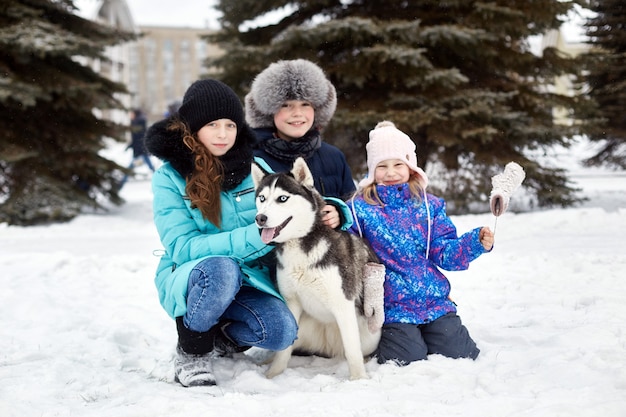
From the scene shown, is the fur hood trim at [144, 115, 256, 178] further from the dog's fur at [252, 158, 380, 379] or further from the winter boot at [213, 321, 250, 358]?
the winter boot at [213, 321, 250, 358]

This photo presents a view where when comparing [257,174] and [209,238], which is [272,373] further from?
[257,174]

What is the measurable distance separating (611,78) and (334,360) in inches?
428

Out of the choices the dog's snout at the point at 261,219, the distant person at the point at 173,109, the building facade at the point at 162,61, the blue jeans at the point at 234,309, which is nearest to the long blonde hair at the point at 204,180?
the distant person at the point at 173,109

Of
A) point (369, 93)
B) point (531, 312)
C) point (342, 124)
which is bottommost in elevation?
point (531, 312)

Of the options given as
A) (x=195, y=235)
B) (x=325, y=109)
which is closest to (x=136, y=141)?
(x=325, y=109)

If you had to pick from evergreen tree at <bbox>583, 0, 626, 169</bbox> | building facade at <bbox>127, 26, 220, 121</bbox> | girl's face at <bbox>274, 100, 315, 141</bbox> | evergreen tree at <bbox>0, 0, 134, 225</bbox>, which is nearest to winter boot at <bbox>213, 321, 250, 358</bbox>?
girl's face at <bbox>274, 100, 315, 141</bbox>

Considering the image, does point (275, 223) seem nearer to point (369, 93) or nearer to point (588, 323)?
point (588, 323)

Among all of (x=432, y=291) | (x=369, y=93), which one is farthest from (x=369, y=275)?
(x=369, y=93)

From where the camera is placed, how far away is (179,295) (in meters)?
2.64

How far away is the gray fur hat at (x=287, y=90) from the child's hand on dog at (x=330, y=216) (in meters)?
1.18

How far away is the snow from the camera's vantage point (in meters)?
2.22

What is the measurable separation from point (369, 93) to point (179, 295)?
6.22 meters

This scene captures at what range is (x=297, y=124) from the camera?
3625 mm

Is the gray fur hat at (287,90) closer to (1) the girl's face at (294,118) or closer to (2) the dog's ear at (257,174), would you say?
(1) the girl's face at (294,118)
